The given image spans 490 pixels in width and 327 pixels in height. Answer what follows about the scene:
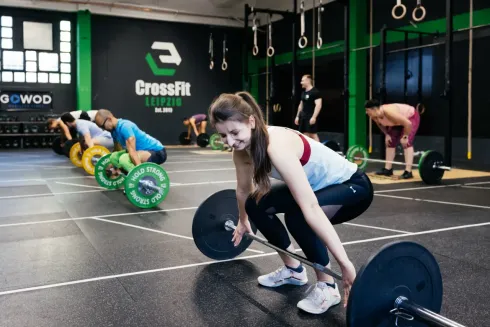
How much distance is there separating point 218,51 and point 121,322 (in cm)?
1074

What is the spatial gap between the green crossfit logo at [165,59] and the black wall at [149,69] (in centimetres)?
7

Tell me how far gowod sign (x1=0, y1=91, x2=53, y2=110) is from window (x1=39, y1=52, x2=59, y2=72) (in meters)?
0.52

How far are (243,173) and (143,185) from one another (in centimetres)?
192

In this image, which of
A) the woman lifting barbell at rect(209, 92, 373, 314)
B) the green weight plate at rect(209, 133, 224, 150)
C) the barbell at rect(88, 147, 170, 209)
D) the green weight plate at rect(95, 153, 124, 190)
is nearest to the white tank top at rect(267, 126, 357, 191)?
the woman lifting barbell at rect(209, 92, 373, 314)

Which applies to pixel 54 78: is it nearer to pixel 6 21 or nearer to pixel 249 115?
pixel 6 21

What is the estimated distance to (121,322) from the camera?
1.63 meters

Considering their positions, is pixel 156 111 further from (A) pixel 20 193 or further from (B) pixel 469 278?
(B) pixel 469 278

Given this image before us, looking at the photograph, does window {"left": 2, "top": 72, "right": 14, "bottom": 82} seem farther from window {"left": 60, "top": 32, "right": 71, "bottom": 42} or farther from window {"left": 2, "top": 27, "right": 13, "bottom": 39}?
window {"left": 60, "top": 32, "right": 71, "bottom": 42}

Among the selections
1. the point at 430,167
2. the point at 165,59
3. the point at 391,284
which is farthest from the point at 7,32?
the point at 391,284

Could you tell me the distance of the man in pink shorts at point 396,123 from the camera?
4844 millimetres

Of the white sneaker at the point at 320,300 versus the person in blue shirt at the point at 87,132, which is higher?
the person in blue shirt at the point at 87,132

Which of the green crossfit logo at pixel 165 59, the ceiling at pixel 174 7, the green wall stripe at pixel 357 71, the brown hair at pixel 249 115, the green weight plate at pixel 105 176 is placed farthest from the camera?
the green crossfit logo at pixel 165 59

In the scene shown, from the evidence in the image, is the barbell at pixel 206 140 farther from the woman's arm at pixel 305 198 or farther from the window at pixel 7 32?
the woman's arm at pixel 305 198

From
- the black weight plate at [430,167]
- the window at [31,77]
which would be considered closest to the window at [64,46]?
the window at [31,77]
